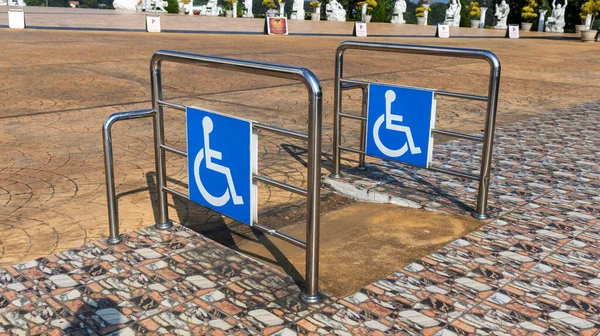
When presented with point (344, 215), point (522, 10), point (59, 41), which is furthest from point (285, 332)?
point (522, 10)

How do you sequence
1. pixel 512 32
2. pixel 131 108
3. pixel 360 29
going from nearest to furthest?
pixel 131 108 → pixel 360 29 → pixel 512 32

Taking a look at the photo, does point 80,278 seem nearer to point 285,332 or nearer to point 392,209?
point 285,332

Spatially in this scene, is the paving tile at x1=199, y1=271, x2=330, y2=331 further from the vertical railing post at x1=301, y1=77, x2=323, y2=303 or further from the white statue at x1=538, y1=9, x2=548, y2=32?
the white statue at x1=538, y1=9, x2=548, y2=32

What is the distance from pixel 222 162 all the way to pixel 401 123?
185 cm

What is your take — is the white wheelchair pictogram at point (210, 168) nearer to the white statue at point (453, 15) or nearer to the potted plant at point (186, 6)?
the potted plant at point (186, 6)

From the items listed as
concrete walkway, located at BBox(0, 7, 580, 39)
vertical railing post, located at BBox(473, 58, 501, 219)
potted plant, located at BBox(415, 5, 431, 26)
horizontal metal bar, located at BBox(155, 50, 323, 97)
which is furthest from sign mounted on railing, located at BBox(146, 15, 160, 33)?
potted plant, located at BBox(415, 5, 431, 26)

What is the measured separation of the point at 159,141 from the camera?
4027 mm

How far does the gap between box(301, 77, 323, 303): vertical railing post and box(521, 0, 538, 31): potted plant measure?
146 ft

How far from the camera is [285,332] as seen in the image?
9.30 feet

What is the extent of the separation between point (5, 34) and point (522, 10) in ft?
120

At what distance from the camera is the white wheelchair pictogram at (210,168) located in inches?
137

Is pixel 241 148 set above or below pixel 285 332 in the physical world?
above

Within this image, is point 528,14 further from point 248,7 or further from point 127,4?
point 127,4

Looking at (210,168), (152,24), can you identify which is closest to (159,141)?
(210,168)
